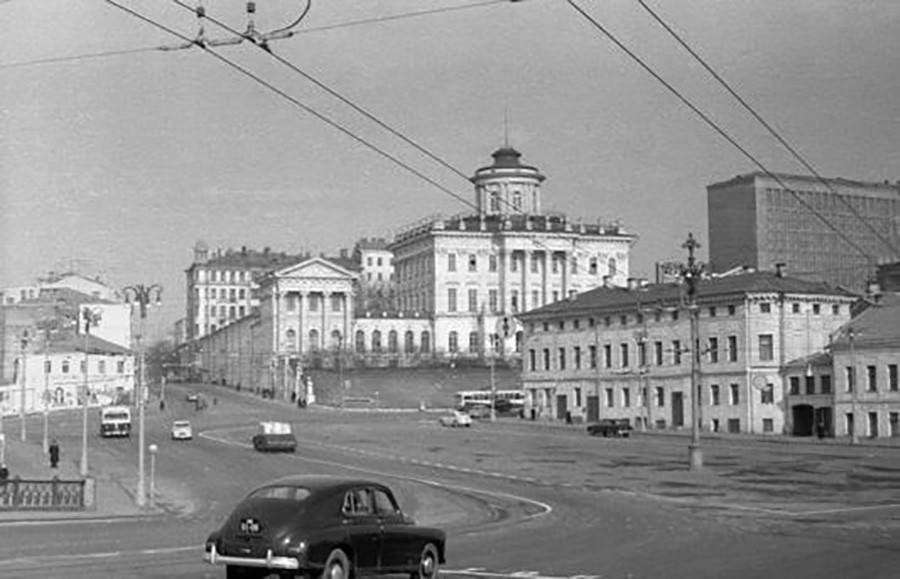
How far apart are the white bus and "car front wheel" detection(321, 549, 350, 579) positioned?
106 meters

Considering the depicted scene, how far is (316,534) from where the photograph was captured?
17922 mm

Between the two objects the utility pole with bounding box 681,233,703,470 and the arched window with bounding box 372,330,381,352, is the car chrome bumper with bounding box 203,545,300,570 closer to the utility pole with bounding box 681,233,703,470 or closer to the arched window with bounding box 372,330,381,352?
the utility pole with bounding box 681,233,703,470

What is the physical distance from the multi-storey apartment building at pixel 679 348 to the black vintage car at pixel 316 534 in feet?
261

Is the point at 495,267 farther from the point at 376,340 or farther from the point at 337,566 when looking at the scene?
the point at 337,566

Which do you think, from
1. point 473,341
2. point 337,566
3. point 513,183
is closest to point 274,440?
point 337,566

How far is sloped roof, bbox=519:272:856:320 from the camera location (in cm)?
10100

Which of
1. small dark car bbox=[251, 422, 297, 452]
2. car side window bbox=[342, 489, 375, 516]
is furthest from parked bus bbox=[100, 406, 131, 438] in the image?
car side window bbox=[342, 489, 375, 516]

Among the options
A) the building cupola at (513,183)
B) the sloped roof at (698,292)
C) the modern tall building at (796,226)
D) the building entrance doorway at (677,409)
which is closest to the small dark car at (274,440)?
the sloped roof at (698,292)

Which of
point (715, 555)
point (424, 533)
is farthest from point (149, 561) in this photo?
point (715, 555)

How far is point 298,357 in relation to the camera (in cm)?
15700

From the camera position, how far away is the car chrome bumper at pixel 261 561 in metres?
17.5

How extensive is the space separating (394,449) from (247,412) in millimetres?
51831

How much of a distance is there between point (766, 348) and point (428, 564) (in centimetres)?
8296

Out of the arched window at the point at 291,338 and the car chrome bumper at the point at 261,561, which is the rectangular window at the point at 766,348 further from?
the car chrome bumper at the point at 261,561
